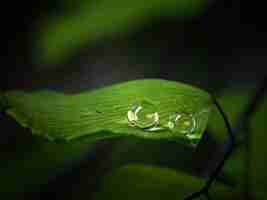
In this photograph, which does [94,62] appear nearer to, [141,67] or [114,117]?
[141,67]

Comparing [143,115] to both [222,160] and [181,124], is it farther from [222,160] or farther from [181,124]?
[222,160]

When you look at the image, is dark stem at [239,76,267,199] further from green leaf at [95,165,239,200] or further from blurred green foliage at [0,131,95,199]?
blurred green foliage at [0,131,95,199]

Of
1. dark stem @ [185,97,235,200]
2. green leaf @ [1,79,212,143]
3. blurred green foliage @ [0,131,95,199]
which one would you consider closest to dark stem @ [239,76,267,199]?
dark stem @ [185,97,235,200]

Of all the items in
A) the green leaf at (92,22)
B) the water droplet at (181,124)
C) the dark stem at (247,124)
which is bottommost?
the dark stem at (247,124)

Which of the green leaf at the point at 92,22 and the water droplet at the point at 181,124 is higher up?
the green leaf at the point at 92,22

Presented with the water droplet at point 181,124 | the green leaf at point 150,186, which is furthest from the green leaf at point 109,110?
the green leaf at point 150,186

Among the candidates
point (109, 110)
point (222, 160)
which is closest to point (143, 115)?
point (109, 110)

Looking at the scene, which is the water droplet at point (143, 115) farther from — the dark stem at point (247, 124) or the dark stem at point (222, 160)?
the dark stem at point (247, 124)
